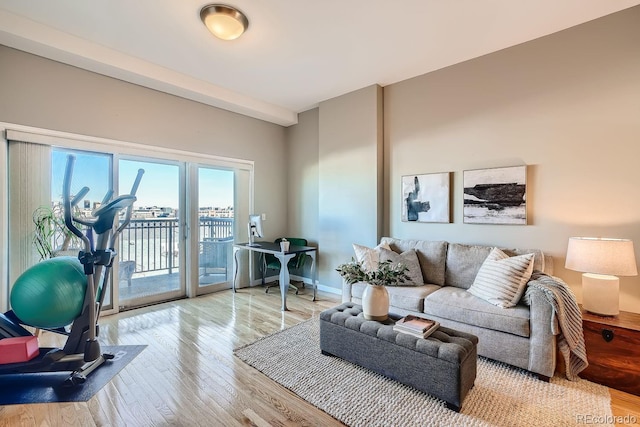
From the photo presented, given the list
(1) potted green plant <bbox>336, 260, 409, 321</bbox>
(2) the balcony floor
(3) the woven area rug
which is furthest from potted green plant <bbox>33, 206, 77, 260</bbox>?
(1) potted green plant <bbox>336, 260, 409, 321</bbox>

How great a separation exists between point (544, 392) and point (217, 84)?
193 inches

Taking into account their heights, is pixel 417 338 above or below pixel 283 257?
below

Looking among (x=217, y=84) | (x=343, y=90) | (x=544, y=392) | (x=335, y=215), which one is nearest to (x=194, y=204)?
(x=217, y=84)

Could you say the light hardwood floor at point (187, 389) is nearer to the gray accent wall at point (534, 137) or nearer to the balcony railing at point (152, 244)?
the balcony railing at point (152, 244)

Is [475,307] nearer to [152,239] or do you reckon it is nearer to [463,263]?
[463,263]

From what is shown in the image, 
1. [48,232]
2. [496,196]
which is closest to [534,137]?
[496,196]

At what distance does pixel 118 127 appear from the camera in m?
3.59

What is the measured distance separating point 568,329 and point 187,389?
9.60 feet

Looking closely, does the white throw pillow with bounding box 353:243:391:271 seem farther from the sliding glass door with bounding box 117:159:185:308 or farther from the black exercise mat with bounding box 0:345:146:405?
the sliding glass door with bounding box 117:159:185:308

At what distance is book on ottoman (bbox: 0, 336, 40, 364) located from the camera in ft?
6.91

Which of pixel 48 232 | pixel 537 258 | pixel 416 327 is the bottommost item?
pixel 416 327

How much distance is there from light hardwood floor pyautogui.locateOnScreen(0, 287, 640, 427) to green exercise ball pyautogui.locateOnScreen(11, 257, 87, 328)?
22.5 inches

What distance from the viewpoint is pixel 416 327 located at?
2.09 m

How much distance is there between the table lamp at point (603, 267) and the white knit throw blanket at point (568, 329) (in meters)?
0.29
